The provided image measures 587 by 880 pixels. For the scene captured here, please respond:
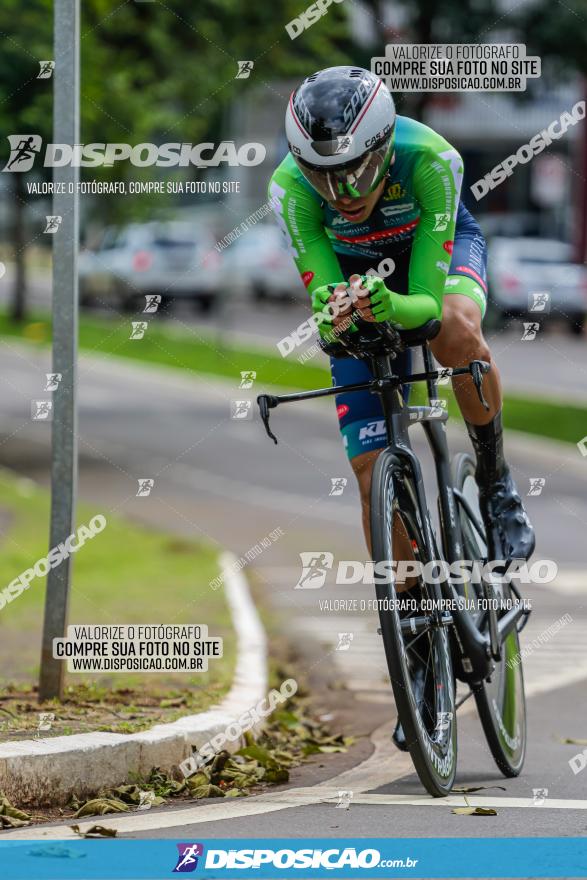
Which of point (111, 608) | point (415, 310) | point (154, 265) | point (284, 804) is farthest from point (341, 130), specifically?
point (154, 265)

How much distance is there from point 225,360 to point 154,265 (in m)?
11.3

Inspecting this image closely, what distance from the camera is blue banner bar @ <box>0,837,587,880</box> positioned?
436cm

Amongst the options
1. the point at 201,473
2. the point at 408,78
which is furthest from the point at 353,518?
the point at 408,78

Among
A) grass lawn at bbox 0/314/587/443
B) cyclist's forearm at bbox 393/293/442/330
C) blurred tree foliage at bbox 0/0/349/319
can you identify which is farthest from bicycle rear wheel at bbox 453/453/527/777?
grass lawn at bbox 0/314/587/443

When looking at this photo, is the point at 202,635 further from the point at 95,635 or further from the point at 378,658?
the point at 378,658

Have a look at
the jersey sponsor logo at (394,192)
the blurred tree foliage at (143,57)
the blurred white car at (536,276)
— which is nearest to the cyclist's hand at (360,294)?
the jersey sponsor logo at (394,192)

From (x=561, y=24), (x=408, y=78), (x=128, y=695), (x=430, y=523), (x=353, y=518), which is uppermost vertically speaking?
(x=561, y=24)

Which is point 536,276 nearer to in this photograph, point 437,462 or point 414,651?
point 437,462

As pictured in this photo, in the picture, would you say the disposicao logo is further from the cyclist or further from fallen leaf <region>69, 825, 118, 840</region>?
the cyclist

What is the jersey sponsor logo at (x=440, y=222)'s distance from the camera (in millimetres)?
5473

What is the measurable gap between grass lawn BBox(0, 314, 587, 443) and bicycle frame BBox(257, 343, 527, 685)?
6.68 m

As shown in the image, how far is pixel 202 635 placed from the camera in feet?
23.3

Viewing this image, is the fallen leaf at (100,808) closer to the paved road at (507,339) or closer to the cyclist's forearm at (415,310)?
the cyclist's forearm at (415,310)

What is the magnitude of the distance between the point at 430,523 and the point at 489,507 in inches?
30.8
